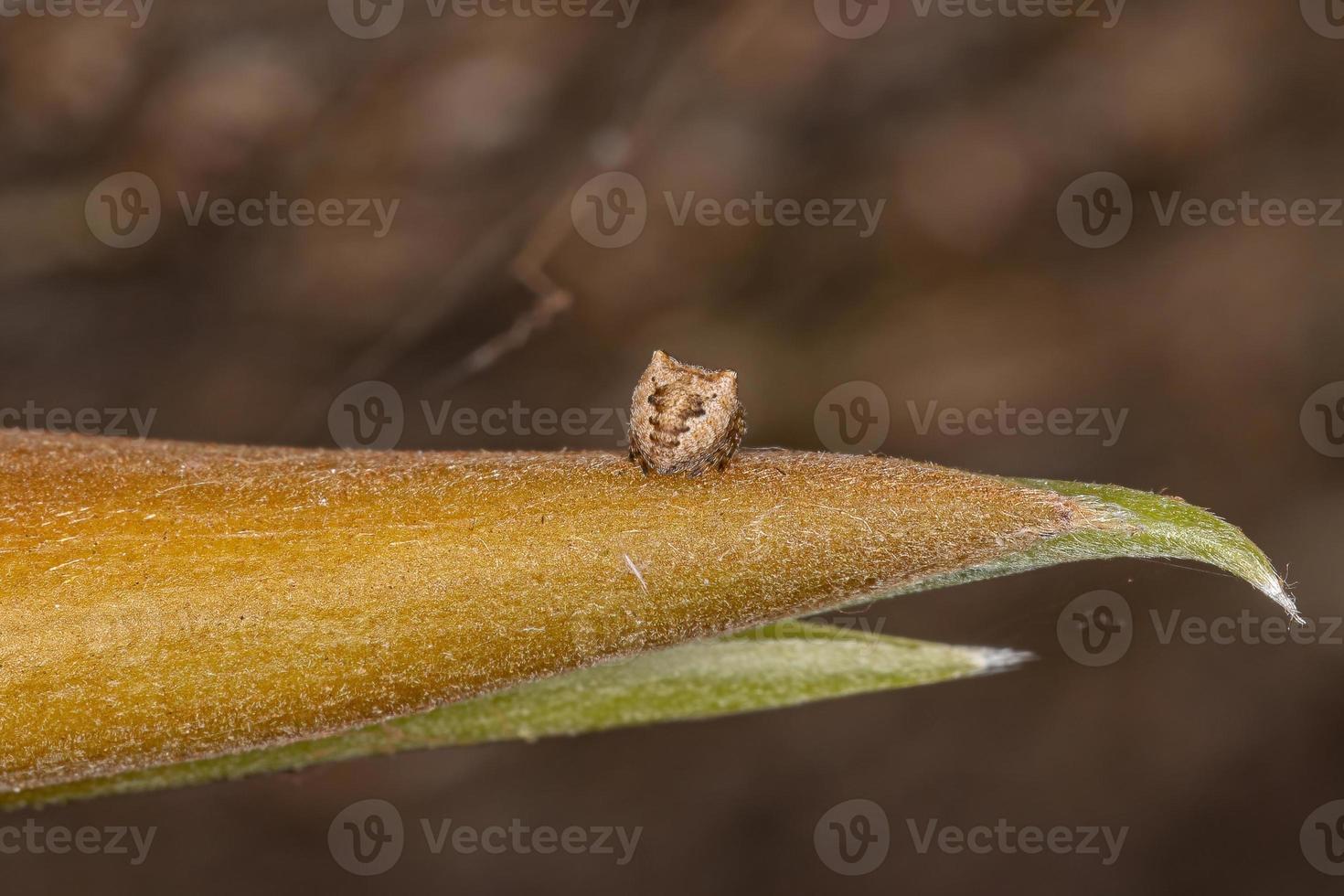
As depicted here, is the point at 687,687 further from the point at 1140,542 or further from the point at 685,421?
the point at 1140,542

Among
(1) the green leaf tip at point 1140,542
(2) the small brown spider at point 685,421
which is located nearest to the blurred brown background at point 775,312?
(1) the green leaf tip at point 1140,542

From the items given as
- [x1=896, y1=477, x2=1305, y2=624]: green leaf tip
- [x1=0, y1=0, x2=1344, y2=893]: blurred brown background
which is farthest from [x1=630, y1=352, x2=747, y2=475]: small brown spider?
[x1=0, y1=0, x2=1344, y2=893]: blurred brown background

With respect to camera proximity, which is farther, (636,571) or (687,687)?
(687,687)

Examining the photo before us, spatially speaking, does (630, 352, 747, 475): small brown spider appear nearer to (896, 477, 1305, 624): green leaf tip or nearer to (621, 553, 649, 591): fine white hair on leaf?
(621, 553, 649, 591): fine white hair on leaf

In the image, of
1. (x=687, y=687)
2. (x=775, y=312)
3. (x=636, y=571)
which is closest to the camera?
(x=636, y=571)

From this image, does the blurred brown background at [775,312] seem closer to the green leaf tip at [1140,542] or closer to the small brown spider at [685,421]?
the green leaf tip at [1140,542]

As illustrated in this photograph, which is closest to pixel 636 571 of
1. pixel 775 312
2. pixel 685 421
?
pixel 685 421
